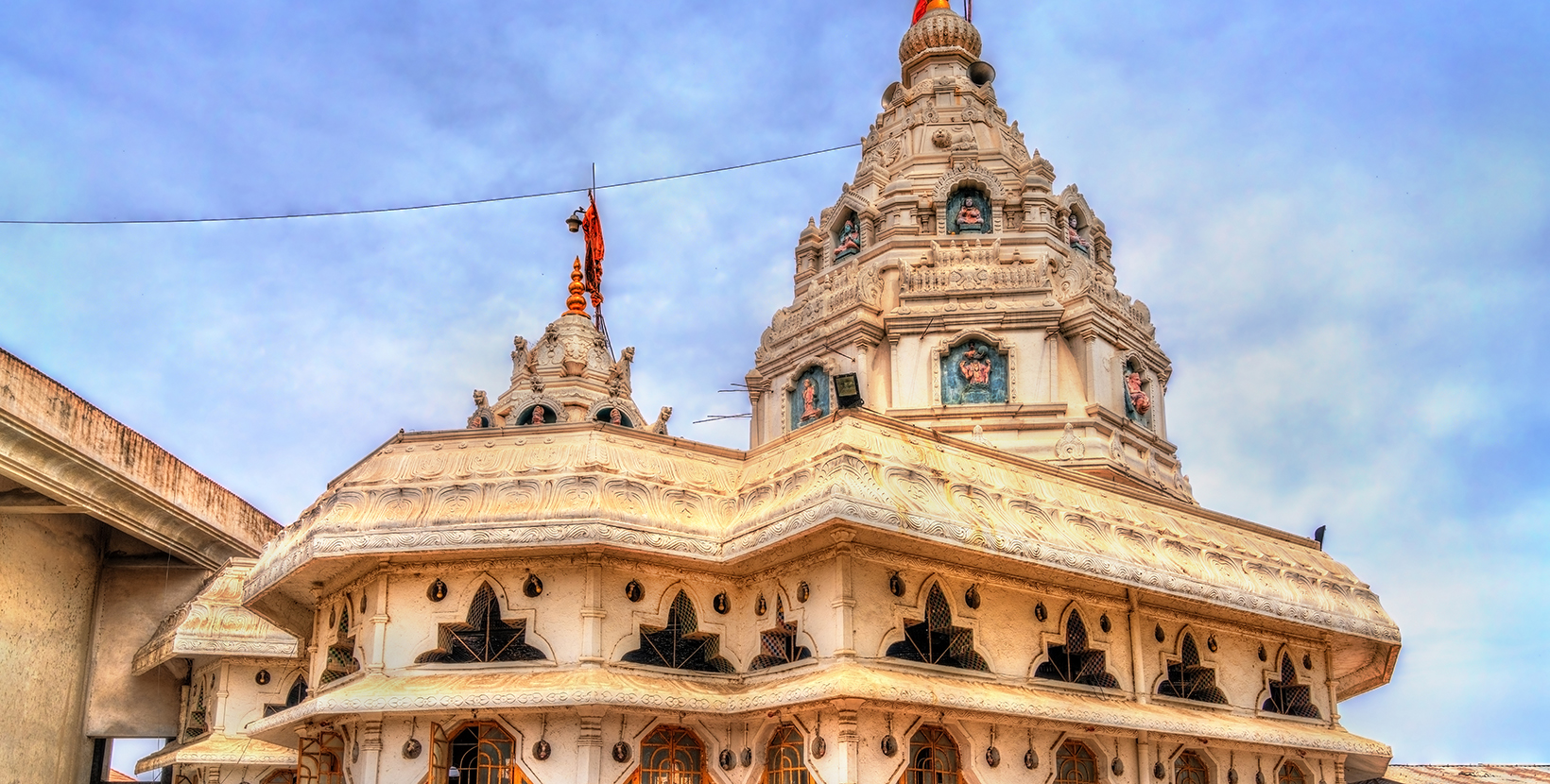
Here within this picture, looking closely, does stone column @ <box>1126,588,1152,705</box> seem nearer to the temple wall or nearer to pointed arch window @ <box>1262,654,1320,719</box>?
pointed arch window @ <box>1262,654,1320,719</box>

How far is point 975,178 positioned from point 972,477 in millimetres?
14365

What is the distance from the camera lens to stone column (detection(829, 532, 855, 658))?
56.9 ft

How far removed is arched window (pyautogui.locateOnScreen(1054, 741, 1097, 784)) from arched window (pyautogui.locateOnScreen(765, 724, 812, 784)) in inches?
165

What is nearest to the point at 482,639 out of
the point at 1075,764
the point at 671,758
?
the point at 671,758

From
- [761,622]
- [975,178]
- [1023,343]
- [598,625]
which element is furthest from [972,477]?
[975,178]

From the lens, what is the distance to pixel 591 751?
17.5 metres

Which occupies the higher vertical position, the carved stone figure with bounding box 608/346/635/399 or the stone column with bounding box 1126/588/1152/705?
the carved stone figure with bounding box 608/346/635/399

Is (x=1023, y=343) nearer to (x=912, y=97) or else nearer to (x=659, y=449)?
(x=912, y=97)

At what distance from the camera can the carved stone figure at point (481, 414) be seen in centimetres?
2356

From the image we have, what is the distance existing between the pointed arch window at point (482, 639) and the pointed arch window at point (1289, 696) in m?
13.1

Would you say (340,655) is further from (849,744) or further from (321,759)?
(849,744)

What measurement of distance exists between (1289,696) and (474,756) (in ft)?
47.0

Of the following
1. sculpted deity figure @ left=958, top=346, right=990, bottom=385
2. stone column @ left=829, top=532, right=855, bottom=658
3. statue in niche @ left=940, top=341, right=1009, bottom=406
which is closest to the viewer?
stone column @ left=829, top=532, right=855, bottom=658

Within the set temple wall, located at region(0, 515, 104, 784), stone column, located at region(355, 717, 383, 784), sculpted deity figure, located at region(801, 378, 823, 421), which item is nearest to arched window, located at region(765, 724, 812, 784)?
stone column, located at region(355, 717, 383, 784)
